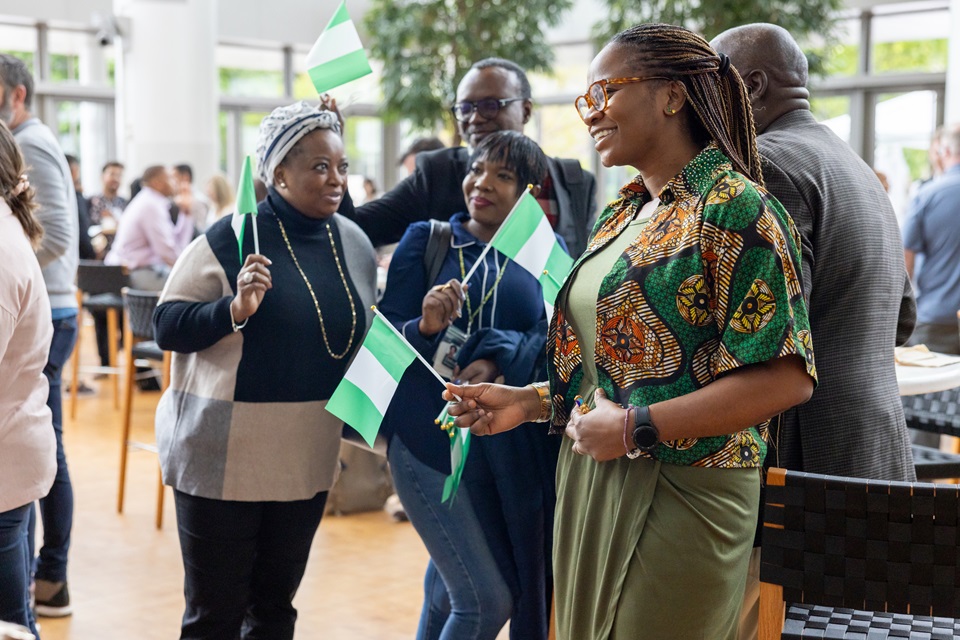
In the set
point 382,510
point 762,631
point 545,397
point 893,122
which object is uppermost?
point 893,122

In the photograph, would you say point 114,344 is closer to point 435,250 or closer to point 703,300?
point 435,250

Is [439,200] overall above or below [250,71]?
below

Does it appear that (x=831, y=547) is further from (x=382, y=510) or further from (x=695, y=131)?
(x=382, y=510)

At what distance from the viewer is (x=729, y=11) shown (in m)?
7.99

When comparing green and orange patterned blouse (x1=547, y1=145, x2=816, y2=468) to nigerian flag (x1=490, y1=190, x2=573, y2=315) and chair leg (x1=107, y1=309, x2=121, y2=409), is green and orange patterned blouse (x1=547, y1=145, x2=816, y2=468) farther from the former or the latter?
chair leg (x1=107, y1=309, x2=121, y2=409)

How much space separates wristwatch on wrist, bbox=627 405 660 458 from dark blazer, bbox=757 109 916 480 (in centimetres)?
51

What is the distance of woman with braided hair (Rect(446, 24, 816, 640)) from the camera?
1.52 meters

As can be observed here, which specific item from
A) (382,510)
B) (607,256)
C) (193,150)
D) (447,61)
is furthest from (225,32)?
(607,256)

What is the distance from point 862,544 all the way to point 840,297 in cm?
54

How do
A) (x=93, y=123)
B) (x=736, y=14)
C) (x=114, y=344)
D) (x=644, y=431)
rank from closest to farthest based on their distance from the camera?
(x=644, y=431) → (x=114, y=344) → (x=736, y=14) → (x=93, y=123)

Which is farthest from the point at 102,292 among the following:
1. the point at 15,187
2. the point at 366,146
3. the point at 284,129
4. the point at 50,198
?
the point at 366,146

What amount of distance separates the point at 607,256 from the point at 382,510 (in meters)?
3.39

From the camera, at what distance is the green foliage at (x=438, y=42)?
8867 mm

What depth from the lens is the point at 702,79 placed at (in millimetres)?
1628
